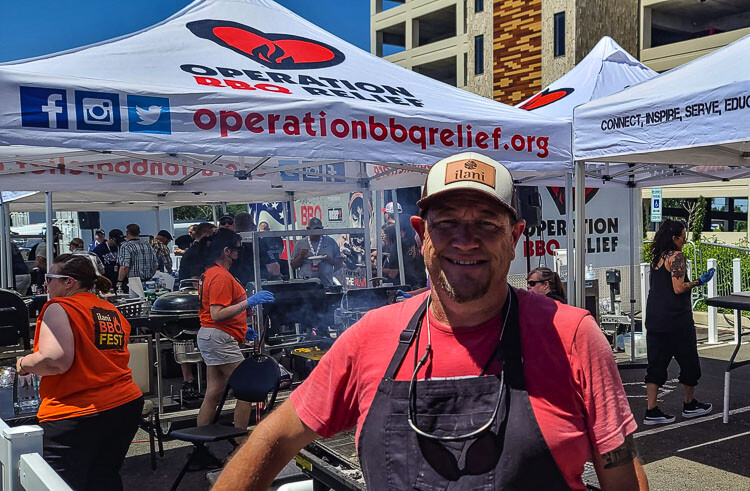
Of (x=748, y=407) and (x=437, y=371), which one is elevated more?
(x=437, y=371)

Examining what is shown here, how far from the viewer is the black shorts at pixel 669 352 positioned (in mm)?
6023

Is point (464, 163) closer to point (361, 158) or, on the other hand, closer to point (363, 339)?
point (363, 339)

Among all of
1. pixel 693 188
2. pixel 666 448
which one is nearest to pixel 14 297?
pixel 666 448

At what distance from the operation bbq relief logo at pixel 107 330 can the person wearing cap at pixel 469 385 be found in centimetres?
225

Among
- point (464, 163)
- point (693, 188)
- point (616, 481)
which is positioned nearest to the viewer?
point (616, 481)

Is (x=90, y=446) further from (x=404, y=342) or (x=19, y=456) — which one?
(x=404, y=342)

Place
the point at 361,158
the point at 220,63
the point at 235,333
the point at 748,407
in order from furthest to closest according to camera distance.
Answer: the point at 748,407, the point at 235,333, the point at 220,63, the point at 361,158

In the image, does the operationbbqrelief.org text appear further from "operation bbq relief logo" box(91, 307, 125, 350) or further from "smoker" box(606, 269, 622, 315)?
"smoker" box(606, 269, 622, 315)

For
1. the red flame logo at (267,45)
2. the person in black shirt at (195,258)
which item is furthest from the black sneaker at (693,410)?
the person in black shirt at (195,258)

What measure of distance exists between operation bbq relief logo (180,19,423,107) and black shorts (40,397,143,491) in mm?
2154

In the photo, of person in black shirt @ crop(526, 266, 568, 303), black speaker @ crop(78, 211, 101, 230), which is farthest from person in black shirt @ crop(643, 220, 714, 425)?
black speaker @ crop(78, 211, 101, 230)

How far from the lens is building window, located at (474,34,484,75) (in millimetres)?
29391

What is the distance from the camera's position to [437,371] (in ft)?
4.82

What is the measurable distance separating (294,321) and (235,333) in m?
1.24
